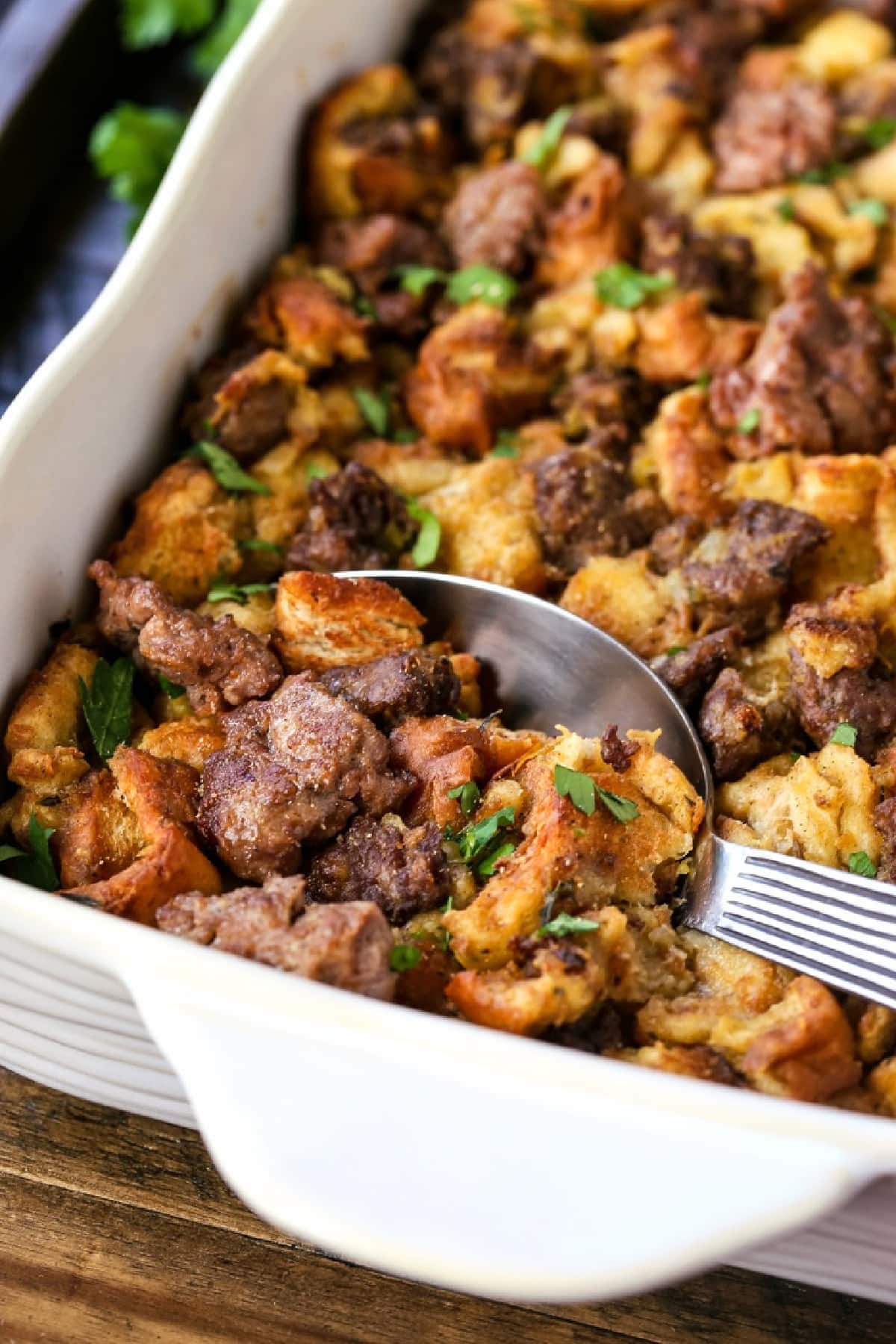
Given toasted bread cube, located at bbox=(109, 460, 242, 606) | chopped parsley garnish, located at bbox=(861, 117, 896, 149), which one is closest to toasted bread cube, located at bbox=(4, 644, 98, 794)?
toasted bread cube, located at bbox=(109, 460, 242, 606)

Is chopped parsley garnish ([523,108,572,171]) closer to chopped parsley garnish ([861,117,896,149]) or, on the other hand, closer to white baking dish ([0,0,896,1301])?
chopped parsley garnish ([861,117,896,149])

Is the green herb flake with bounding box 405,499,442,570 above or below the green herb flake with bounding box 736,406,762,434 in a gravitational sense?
above

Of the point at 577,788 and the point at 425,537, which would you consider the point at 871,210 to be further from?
the point at 577,788

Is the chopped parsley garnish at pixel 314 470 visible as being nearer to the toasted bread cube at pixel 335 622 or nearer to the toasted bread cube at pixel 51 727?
the toasted bread cube at pixel 335 622

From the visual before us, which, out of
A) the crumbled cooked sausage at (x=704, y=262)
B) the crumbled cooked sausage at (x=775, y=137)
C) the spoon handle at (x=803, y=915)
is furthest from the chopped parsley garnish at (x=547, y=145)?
the spoon handle at (x=803, y=915)

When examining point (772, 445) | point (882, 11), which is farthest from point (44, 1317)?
point (882, 11)

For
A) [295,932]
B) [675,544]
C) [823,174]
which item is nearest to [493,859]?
[295,932]
